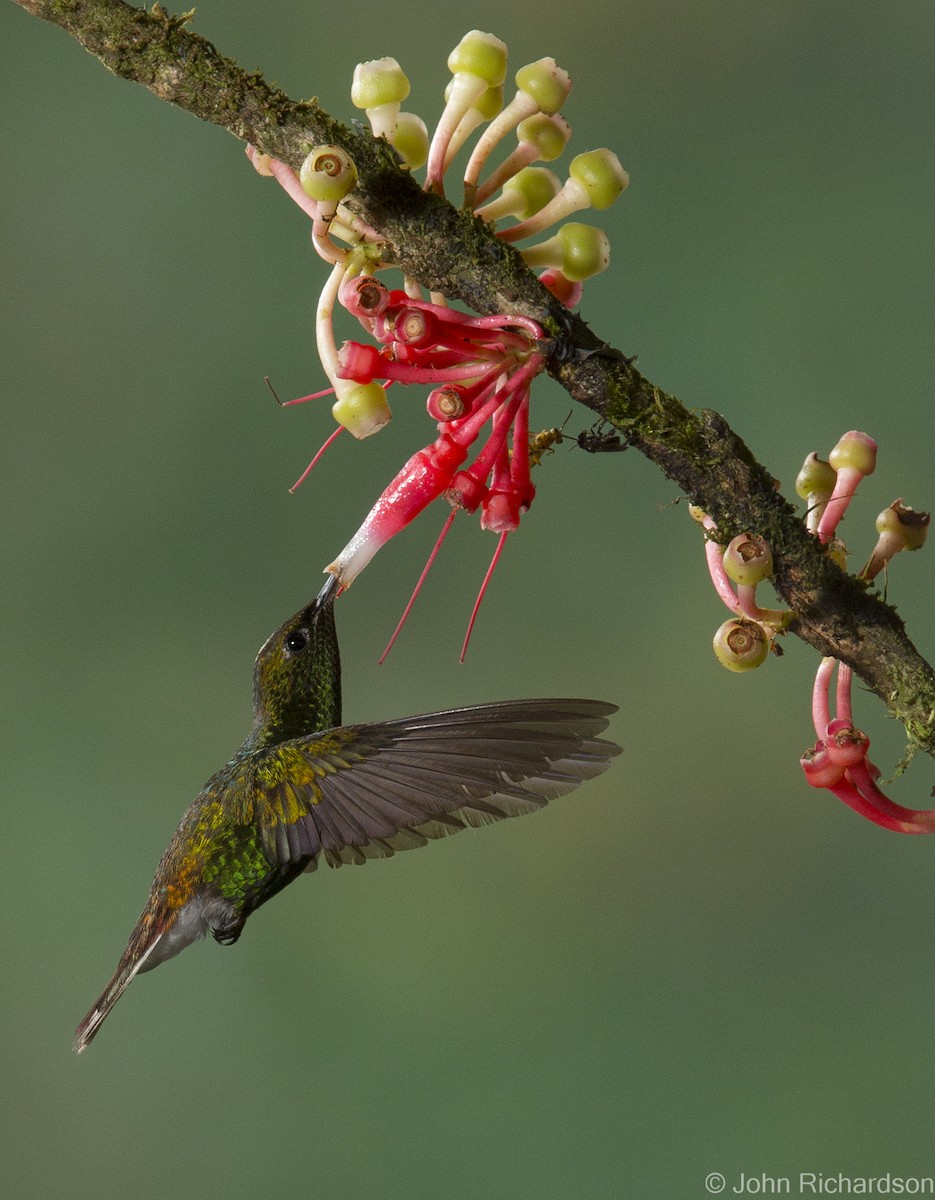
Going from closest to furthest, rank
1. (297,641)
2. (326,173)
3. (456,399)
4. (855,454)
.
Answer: (326,173) < (456,399) < (855,454) < (297,641)

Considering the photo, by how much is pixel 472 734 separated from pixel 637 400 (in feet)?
1.08

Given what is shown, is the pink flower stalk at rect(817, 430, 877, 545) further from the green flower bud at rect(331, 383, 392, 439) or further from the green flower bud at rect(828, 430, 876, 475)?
the green flower bud at rect(331, 383, 392, 439)

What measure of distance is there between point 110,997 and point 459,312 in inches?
35.0

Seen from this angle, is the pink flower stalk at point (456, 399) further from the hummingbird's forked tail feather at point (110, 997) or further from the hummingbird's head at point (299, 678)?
the hummingbird's forked tail feather at point (110, 997)

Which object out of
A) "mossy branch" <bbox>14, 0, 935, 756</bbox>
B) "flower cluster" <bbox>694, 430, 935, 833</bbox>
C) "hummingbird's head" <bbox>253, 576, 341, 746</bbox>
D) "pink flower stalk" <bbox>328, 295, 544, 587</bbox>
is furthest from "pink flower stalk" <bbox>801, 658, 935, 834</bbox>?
"hummingbird's head" <bbox>253, 576, 341, 746</bbox>

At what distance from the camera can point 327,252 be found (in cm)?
103

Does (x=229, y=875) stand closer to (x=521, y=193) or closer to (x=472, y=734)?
(x=472, y=734)

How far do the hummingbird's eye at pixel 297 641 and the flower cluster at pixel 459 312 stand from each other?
30cm

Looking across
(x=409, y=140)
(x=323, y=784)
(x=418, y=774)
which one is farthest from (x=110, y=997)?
(x=409, y=140)

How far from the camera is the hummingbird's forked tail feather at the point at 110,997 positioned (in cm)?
144

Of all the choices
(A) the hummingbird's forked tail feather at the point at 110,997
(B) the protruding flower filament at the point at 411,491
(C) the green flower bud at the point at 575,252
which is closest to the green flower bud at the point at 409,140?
(C) the green flower bud at the point at 575,252

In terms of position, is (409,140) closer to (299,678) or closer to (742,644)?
(742,644)

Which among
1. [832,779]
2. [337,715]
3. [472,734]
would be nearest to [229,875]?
[337,715]

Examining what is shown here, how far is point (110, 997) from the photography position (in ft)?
4.73
